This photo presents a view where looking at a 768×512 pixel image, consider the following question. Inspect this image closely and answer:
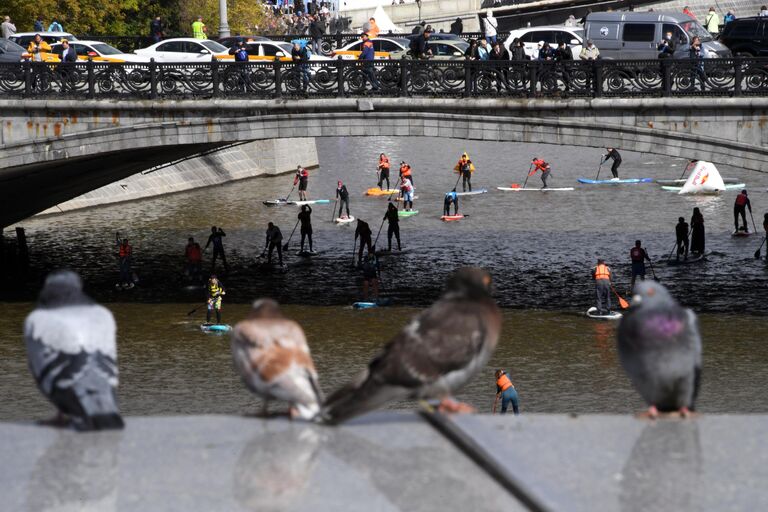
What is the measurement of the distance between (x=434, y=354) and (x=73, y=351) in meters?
2.17

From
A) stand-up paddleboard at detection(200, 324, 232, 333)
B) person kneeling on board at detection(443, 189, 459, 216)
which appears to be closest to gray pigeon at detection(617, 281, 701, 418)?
stand-up paddleboard at detection(200, 324, 232, 333)

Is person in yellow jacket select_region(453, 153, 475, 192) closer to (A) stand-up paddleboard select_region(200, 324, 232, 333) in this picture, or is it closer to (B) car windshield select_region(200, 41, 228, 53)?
(B) car windshield select_region(200, 41, 228, 53)

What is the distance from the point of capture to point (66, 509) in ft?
24.8

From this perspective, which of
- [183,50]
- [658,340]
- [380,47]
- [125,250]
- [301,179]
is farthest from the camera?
[301,179]

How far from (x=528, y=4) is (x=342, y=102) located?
59739mm

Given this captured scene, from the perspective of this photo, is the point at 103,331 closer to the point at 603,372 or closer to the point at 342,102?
the point at 603,372

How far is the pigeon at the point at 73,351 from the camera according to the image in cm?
818

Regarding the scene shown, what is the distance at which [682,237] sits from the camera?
38219 millimetres

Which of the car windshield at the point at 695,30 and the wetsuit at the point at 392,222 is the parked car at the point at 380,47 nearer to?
the wetsuit at the point at 392,222

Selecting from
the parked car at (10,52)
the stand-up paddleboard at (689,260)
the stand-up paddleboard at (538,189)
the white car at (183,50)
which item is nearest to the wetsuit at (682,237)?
the stand-up paddleboard at (689,260)

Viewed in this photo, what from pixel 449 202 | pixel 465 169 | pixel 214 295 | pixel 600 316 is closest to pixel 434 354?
pixel 214 295

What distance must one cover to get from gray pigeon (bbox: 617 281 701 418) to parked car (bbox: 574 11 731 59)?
117 feet

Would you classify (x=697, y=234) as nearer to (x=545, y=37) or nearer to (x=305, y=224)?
(x=305, y=224)

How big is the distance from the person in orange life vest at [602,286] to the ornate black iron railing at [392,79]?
13.4 ft
